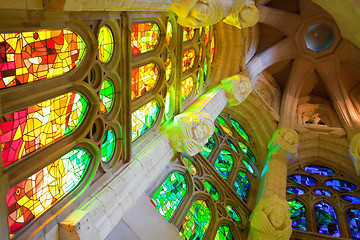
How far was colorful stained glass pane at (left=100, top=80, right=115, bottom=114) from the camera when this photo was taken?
4883 millimetres

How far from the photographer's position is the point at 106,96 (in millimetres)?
4961

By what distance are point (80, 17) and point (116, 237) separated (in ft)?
9.16

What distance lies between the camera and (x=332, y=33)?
12.3m

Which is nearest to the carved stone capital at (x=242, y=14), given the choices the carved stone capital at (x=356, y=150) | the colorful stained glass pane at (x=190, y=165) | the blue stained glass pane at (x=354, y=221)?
the colorful stained glass pane at (x=190, y=165)

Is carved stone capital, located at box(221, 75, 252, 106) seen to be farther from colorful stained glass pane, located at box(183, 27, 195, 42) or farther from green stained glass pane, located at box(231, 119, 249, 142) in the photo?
green stained glass pane, located at box(231, 119, 249, 142)

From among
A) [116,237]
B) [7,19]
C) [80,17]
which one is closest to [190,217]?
[116,237]

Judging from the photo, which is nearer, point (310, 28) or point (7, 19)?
point (7, 19)

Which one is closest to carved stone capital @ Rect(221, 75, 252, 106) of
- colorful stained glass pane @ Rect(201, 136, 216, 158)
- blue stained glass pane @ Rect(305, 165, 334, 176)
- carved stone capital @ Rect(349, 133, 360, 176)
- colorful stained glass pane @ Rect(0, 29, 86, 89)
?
colorful stained glass pane @ Rect(201, 136, 216, 158)

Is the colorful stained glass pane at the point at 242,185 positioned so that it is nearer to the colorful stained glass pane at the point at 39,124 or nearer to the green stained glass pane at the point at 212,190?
the green stained glass pane at the point at 212,190

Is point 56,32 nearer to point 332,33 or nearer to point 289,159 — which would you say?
point 289,159

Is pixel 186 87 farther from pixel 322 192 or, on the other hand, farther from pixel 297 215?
pixel 322 192

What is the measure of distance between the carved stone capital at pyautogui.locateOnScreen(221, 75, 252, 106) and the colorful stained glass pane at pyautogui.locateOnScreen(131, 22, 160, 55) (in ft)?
8.41

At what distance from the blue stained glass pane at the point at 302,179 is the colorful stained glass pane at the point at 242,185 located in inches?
83.1

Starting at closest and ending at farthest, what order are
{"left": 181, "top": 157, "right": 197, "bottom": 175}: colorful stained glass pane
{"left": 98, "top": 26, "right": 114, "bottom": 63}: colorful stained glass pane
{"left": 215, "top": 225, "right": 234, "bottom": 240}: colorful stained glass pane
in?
{"left": 98, "top": 26, "right": 114, "bottom": 63}: colorful stained glass pane < {"left": 215, "top": 225, "right": 234, "bottom": 240}: colorful stained glass pane < {"left": 181, "top": 157, "right": 197, "bottom": 175}: colorful stained glass pane
